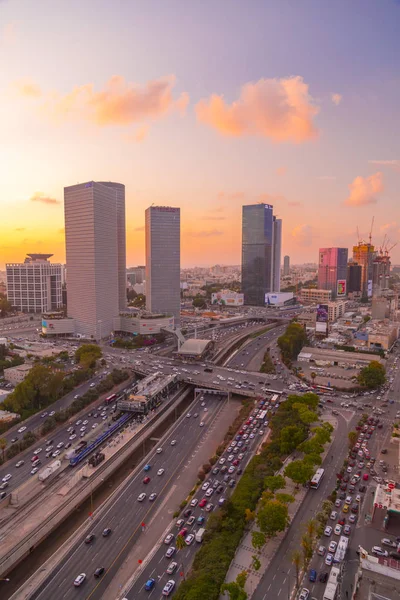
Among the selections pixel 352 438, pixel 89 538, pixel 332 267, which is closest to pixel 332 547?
pixel 352 438

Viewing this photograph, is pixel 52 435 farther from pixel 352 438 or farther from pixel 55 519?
pixel 352 438

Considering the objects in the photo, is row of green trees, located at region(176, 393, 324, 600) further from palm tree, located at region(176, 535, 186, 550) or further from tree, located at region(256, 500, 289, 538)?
palm tree, located at region(176, 535, 186, 550)

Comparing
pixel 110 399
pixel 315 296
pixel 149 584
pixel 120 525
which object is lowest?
pixel 120 525

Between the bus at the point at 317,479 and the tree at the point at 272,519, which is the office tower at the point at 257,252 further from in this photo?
the tree at the point at 272,519

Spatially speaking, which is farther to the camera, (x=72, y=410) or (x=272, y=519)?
(x=72, y=410)

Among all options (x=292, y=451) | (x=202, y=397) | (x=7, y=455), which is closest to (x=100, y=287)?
(x=202, y=397)

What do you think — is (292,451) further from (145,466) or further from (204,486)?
(145,466)

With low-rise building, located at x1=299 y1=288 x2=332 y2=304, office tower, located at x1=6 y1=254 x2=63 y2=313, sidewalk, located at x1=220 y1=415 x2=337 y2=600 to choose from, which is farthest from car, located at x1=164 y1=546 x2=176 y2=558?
low-rise building, located at x1=299 y1=288 x2=332 y2=304
